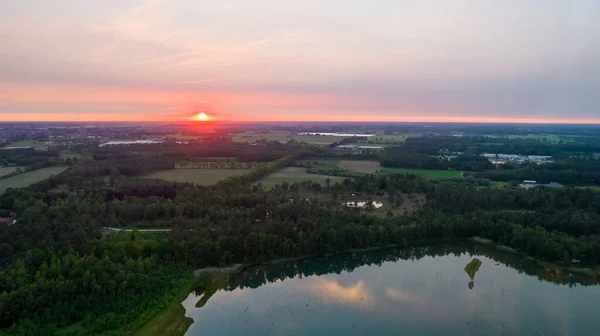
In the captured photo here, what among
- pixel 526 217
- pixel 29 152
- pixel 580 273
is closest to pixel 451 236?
pixel 526 217

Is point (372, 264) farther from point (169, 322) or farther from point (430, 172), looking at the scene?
point (430, 172)

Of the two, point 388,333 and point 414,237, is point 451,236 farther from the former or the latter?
point 388,333

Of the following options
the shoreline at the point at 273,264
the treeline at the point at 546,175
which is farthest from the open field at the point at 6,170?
the treeline at the point at 546,175

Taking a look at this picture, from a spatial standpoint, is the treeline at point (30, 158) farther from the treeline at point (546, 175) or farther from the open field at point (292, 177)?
the treeline at point (546, 175)

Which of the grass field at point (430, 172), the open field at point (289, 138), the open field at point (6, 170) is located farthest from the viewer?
the open field at point (289, 138)

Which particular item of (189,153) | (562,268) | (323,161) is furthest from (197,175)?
(562,268)

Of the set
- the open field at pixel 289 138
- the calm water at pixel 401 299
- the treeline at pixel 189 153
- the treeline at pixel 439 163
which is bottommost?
the calm water at pixel 401 299

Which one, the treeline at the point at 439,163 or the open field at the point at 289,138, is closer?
the treeline at the point at 439,163
